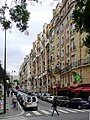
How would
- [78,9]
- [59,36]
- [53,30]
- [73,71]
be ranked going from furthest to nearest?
[53,30], [59,36], [73,71], [78,9]

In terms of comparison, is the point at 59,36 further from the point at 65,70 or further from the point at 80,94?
the point at 80,94

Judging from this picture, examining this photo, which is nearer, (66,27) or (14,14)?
(14,14)

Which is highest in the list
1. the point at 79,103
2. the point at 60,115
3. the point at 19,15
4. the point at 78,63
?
the point at 78,63

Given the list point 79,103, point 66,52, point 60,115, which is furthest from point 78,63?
point 60,115

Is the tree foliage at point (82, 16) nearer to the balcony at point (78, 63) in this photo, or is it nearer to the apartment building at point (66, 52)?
the apartment building at point (66, 52)

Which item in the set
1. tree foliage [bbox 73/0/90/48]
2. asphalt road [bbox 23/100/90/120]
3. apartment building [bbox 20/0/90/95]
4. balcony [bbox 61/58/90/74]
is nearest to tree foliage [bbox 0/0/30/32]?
tree foliage [bbox 73/0/90/48]

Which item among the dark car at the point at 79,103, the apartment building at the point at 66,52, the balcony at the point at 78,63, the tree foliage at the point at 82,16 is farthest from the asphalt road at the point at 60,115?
the balcony at the point at 78,63

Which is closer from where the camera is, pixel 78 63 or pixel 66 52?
pixel 78 63

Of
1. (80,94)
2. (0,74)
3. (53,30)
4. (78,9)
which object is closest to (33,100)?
(0,74)

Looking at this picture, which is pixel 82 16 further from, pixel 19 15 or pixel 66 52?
pixel 66 52

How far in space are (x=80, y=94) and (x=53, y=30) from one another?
36.2 meters

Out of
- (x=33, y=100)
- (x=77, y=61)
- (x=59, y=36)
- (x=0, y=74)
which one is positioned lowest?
(x=33, y=100)

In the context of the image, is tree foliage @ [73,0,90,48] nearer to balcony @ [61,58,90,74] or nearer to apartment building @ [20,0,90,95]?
apartment building @ [20,0,90,95]

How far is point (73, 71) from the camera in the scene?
6056 centimetres
